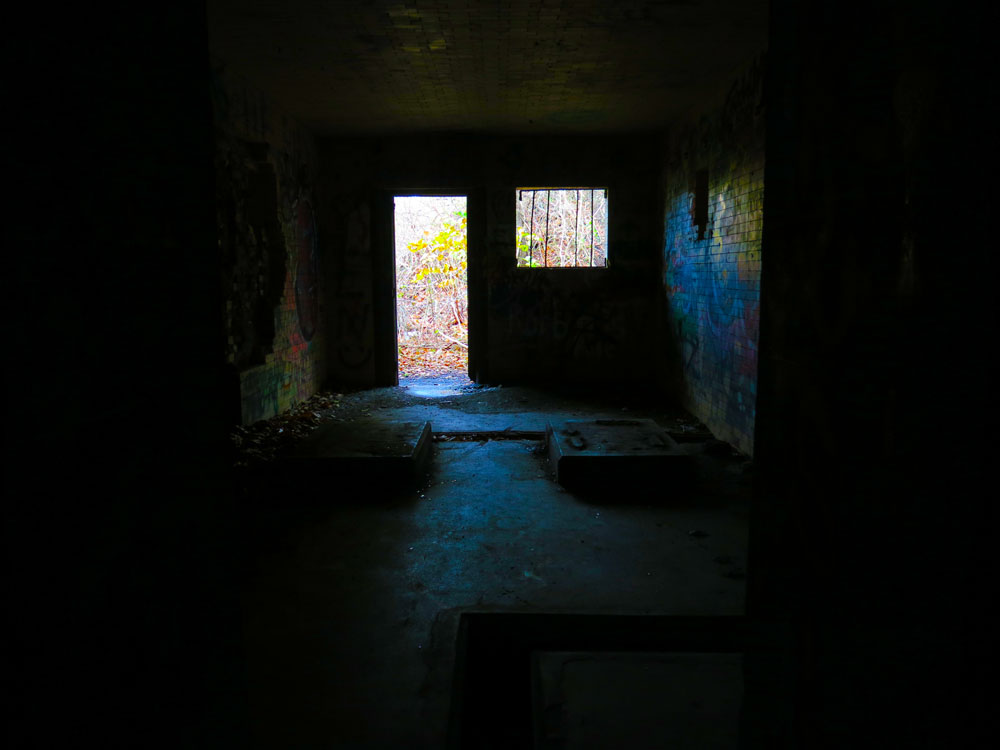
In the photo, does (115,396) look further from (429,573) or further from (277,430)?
(277,430)

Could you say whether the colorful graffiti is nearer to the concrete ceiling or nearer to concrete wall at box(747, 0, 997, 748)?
the concrete ceiling

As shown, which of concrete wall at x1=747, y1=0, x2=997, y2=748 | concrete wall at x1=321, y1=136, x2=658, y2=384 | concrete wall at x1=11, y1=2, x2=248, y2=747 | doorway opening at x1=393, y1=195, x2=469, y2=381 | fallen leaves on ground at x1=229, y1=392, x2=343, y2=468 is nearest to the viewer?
concrete wall at x1=11, y1=2, x2=248, y2=747

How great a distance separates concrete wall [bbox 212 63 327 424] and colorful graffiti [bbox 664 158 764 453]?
170 inches

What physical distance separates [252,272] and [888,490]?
6.20m

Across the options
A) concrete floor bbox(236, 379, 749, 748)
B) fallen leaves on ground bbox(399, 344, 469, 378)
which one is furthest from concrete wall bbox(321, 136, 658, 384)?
concrete floor bbox(236, 379, 749, 748)

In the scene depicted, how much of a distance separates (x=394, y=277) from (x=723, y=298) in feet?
14.7

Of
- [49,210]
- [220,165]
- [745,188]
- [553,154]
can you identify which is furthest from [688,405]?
[49,210]

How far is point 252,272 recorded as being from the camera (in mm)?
6289

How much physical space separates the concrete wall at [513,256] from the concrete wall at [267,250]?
419mm

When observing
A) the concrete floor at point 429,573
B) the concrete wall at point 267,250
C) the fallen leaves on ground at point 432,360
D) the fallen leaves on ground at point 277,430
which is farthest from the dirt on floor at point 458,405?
the concrete floor at point 429,573

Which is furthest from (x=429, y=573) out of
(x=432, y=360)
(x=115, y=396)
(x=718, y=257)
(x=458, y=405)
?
(x=432, y=360)

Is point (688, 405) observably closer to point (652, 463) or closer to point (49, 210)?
point (652, 463)

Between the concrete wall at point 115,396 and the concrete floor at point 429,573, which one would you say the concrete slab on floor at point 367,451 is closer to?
the concrete floor at point 429,573

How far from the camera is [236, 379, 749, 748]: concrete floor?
221cm
